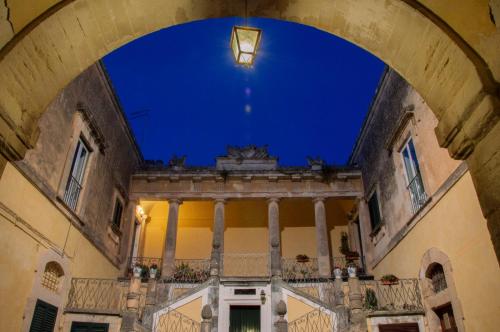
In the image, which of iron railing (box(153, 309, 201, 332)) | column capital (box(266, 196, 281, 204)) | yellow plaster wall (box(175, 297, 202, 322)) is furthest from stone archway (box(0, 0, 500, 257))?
column capital (box(266, 196, 281, 204))

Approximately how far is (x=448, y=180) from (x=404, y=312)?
11.8 feet

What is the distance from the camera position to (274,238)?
14.6 m

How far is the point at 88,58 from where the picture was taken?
4.55 meters

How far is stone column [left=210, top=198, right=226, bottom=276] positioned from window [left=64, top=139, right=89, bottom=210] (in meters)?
A: 4.87

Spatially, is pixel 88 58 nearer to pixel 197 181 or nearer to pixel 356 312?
pixel 356 312

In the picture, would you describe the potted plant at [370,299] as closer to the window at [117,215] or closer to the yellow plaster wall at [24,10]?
the window at [117,215]

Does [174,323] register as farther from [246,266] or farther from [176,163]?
[176,163]

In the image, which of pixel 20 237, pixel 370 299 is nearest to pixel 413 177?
pixel 370 299

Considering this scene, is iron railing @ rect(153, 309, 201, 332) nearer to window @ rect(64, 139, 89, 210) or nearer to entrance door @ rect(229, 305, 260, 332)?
entrance door @ rect(229, 305, 260, 332)

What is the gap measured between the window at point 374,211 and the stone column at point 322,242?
6.20 ft

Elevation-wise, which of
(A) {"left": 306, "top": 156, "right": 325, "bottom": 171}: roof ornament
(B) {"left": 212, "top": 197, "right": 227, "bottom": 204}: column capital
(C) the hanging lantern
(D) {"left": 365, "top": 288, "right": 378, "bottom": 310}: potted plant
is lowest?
(D) {"left": 365, "top": 288, "right": 378, "bottom": 310}: potted plant

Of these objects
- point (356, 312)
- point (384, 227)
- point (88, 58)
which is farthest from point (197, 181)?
point (88, 58)

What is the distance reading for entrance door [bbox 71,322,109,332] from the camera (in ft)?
31.8

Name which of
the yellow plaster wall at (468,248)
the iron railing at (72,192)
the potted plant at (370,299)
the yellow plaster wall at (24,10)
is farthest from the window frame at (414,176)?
the iron railing at (72,192)
